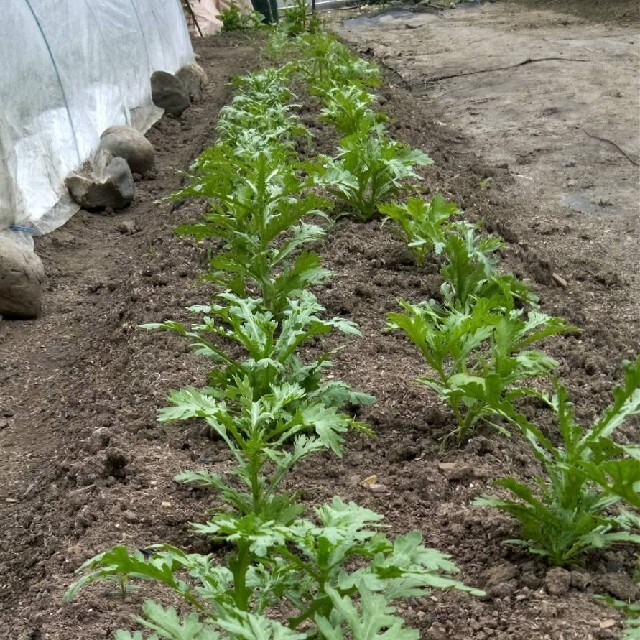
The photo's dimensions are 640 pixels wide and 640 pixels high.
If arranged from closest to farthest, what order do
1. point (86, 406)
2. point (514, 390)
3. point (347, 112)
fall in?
point (514, 390) → point (86, 406) → point (347, 112)

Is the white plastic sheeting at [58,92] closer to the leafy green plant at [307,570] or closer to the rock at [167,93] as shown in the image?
the rock at [167,93]

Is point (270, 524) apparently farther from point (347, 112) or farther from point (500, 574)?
point (347, 112)

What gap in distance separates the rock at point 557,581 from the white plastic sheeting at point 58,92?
190 inches

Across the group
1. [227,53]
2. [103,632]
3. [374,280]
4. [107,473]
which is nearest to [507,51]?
[227,53]

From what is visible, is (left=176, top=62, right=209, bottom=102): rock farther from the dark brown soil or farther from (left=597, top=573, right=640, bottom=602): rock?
(left=597, top=573, right=640, bottom=602): rock

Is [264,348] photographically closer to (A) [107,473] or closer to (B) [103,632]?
(A) [107,473]

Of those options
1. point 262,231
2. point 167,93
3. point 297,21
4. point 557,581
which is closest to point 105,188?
point 262,231

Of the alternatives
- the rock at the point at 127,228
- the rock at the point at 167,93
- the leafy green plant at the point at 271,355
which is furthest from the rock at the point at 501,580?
the rock at the point at 167,93

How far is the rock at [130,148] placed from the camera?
8.22 metres

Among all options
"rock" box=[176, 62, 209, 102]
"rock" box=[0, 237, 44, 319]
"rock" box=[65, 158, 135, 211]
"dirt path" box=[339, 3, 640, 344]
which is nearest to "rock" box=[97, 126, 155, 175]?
"rock" box=[65, 158, 135, 211]

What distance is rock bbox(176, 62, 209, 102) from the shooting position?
11508 millimetres

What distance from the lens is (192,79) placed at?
38.6 feet

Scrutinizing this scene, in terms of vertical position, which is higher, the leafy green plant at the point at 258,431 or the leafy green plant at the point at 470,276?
the leafy green plant at the point at 258,431

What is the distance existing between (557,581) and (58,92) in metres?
6.60
